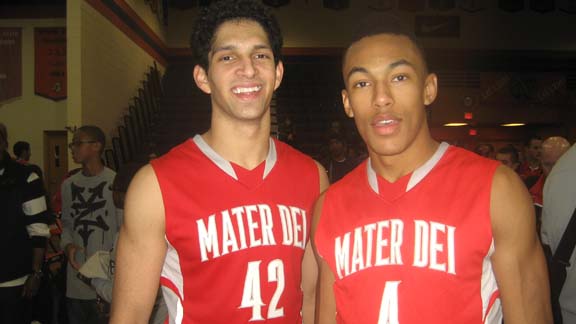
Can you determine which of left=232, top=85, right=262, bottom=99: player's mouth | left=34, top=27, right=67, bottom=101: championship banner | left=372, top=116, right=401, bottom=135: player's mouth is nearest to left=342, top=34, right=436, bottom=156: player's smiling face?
left=372, top=116, right=401, bottom=135: player's mouth

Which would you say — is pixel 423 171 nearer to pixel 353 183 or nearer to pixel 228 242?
pixel 353 183

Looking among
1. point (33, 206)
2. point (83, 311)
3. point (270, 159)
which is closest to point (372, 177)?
point (270, 159)

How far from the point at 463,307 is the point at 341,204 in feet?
1.76

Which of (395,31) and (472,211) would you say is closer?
(472,211)

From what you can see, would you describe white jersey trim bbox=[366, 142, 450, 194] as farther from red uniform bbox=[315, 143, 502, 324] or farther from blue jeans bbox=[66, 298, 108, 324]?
blue jeans bbox=[66, 298, 108, 324]

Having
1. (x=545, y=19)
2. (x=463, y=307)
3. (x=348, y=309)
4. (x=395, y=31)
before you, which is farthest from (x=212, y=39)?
(x=545, y=19)

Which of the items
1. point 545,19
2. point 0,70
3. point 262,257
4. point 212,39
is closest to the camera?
point 262,257

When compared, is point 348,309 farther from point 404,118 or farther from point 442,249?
point 404,118

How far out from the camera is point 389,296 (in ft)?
5.60

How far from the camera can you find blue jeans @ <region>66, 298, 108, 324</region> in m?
4.11

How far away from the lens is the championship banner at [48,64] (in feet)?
39.7

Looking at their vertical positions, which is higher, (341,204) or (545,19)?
(545,19)

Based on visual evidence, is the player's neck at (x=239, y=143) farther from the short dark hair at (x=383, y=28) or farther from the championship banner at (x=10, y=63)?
Result: the championship banner at (x=10, y=63)

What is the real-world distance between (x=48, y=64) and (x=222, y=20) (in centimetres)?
1151
